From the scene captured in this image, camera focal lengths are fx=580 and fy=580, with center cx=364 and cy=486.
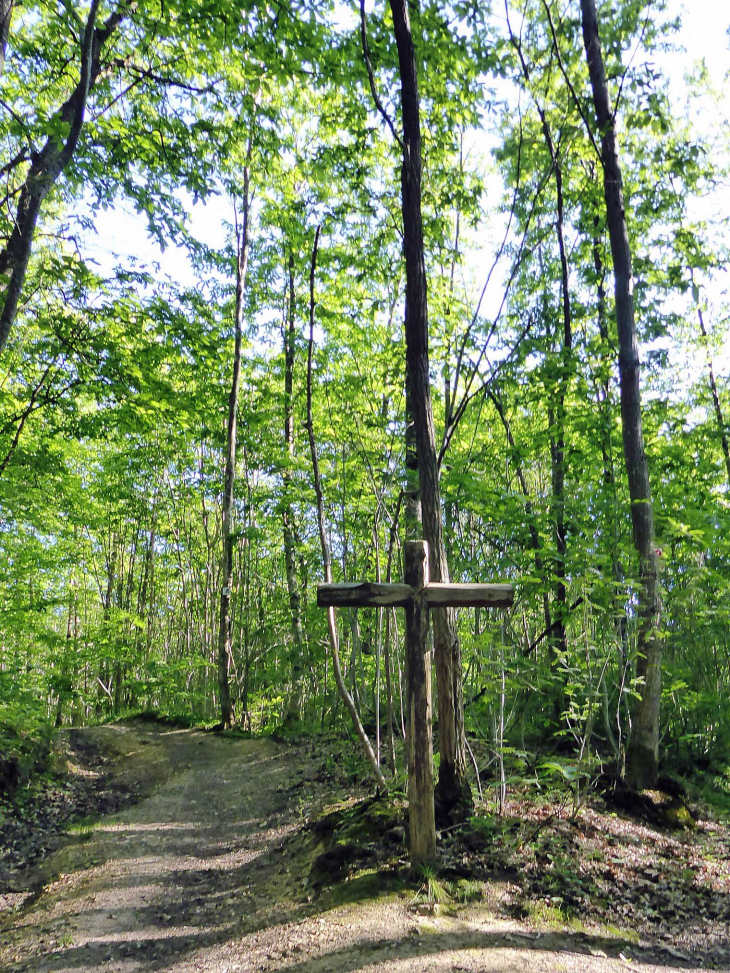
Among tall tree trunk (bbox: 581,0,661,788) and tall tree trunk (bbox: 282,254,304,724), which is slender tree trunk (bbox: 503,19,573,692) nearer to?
tall tree trunk (bbox: 581,0,661,788)

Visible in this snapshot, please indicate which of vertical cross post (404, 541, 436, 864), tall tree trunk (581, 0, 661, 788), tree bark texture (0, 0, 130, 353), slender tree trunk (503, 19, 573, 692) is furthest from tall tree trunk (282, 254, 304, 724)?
vertical cross post (404, 541, 436, 864)

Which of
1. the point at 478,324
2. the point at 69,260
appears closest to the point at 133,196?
the point at 69,260

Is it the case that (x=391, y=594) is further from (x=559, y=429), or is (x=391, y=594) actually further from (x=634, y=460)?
(x=559, y=429)

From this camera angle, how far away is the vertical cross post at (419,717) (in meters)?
4.16

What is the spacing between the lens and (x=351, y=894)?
13.5 ft

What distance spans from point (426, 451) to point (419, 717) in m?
2.20

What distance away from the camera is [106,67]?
7.95 m

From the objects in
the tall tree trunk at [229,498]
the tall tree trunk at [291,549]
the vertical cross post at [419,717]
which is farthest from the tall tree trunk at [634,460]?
the tall tree trunk at [229,498]

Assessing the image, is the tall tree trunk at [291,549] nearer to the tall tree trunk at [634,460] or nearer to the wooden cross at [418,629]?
the tall tree trunk at [634,460]

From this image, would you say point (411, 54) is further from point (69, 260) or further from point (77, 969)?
point (77, 969)

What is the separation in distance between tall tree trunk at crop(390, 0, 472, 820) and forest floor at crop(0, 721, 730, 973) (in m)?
0.40

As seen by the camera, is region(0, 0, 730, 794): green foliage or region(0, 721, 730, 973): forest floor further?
region(0, 0, 730, 794): green foliage

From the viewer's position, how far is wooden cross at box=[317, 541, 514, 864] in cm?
416

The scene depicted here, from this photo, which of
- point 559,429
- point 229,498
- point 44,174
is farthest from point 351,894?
point 229,498
